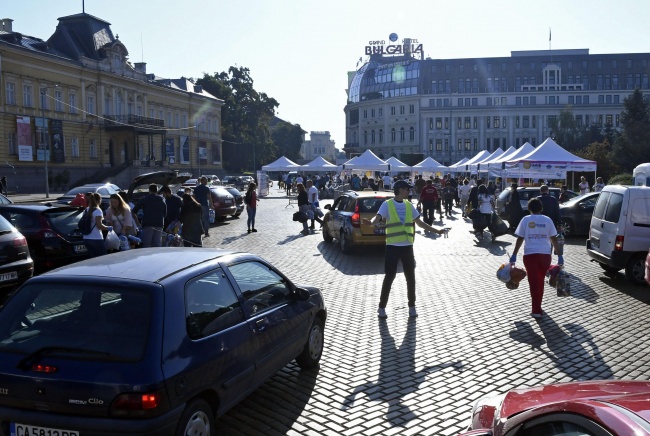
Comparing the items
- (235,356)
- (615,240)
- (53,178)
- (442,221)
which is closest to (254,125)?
(53,178)

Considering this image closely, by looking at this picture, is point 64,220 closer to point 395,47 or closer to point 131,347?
point 131,347

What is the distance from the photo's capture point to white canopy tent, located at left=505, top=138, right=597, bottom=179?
2752 cm

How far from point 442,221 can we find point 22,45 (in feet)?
130

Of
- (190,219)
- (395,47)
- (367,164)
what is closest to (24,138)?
(367,164)

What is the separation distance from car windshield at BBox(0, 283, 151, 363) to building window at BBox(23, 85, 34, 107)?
5170 centimetres

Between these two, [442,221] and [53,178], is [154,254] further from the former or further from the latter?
[53,178]

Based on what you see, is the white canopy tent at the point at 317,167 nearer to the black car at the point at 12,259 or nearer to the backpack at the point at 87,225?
the backpack at the point at 87,225

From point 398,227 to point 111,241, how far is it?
5.20 meters

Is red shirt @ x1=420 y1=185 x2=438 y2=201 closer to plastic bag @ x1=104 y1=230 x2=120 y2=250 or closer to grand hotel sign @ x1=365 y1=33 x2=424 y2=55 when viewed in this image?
plastic bag @ x1=104 y1=230 x2=120 y2=250

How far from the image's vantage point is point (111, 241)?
11.1m

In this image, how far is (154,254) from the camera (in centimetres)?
525

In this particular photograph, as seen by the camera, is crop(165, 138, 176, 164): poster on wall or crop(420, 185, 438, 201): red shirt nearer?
crop(420, 185, 438, 201): red shirt

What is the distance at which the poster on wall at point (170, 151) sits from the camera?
238ft

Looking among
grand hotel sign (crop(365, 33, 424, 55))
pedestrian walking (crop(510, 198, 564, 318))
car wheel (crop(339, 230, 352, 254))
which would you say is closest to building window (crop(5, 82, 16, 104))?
car wheel (crop(339, 230, 352, 254))
